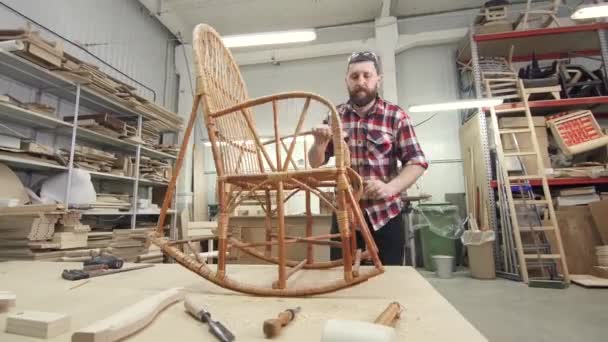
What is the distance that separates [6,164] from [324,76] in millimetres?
4182

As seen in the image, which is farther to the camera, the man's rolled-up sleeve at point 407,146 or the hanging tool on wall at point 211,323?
the man's rolled-up sleeve at point 407,146

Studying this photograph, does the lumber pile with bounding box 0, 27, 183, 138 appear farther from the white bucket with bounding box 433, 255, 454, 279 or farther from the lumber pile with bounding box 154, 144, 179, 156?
the white bucket with bounding box 433, 255, 454, 279

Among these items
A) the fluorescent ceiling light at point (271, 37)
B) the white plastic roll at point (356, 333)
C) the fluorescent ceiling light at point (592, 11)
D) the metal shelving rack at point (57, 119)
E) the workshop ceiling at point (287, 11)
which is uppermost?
the workshop ceiling at point (287, 11)

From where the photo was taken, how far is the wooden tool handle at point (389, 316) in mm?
623

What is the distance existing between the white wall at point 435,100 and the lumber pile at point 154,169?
3.84 metres

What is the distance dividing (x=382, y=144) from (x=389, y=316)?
1.01 m

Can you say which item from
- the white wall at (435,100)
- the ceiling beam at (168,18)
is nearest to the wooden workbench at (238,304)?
the white wall at (435,100)

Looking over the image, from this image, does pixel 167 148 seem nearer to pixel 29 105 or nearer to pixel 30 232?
pixel 29 105

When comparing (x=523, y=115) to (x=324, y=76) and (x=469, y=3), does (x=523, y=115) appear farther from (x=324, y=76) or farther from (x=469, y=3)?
(x=324, y=76)

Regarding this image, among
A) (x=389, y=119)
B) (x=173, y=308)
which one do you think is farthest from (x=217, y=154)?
(x=389, y=119)

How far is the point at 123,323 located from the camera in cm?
61

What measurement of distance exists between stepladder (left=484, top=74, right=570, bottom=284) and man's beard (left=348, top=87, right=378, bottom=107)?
8.33 feet

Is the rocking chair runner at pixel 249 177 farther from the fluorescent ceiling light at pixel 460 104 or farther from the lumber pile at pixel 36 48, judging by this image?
the fluorescent ceiling light at pixel 460 104

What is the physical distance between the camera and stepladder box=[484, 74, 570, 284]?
3021 mm
